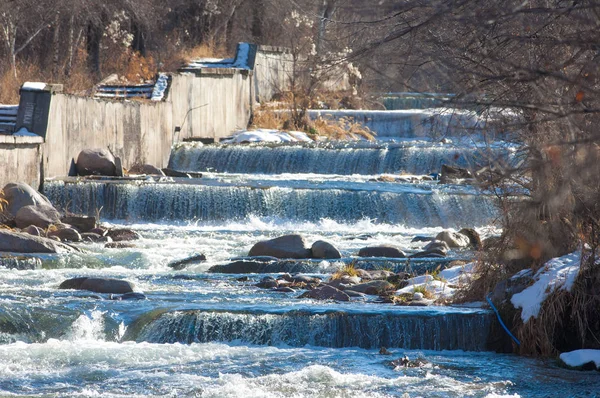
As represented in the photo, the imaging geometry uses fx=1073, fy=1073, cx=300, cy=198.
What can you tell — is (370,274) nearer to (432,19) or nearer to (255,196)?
(255,196)

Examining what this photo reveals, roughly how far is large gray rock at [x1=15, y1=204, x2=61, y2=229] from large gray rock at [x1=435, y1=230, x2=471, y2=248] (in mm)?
5752

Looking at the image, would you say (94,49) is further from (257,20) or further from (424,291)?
(424,291)

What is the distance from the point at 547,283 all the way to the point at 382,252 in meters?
4.87

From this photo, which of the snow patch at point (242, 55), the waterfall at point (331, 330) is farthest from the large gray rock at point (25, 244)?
the snow patch at point (242, 55)

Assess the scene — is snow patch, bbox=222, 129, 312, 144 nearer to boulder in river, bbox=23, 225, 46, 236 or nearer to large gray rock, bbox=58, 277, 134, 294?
boulder in river, bbox=23, 225, 46, 236

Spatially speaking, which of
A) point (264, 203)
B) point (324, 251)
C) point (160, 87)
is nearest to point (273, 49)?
point (160, 87)

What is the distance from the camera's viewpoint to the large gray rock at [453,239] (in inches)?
602

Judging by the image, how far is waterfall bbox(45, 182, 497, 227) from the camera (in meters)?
18.2

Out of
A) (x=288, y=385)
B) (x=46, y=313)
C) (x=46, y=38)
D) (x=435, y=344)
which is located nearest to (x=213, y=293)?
(x=46, y=313)

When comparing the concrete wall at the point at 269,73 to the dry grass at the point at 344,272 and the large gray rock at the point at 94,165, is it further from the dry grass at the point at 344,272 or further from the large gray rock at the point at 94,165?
the dry grass at the point at 344,272

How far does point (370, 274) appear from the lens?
12.9 m

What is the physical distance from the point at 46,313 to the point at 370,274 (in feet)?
14.1

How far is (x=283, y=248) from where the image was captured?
14359mm

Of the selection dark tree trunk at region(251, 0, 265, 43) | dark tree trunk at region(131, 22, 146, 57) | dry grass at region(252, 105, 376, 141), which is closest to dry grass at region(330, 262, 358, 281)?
dry grass at region(252, 105, 376, 141)
